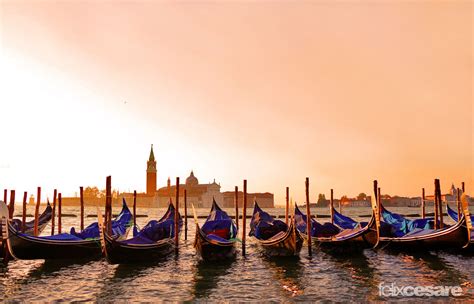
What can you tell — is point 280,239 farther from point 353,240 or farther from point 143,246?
point 143,246

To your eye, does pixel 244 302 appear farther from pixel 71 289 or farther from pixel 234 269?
pixel 71 289

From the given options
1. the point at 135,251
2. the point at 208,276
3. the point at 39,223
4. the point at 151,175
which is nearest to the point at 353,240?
the point at 208,276

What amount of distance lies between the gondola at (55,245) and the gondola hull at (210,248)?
Result: 11.8 ft

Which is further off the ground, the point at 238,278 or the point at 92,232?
the point at 92,232

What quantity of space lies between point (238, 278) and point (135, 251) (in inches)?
132

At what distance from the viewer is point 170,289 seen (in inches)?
384

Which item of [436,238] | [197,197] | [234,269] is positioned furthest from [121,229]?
[197,197]

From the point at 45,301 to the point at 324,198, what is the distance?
520 ft

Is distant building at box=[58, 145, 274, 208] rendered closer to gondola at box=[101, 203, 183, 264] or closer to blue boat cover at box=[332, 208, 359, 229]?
blue boat cover at box=[332, 208, 359, 229]

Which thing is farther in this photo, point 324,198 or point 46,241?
point 324,198

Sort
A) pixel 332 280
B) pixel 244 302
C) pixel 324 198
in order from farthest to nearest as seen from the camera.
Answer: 1. pixel 324 198
2. pixel 332 280
3. pixel 244 302

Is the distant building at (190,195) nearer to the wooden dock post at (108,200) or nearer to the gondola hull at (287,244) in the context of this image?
the gondola hull at (287,244)

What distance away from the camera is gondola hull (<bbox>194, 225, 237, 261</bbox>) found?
12.2 meters

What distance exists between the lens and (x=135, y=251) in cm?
1188
